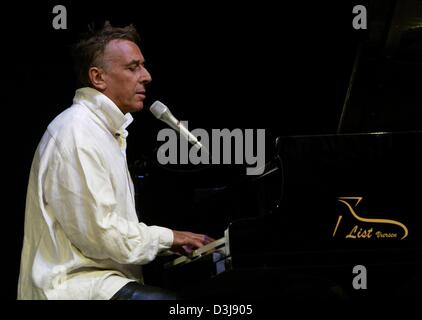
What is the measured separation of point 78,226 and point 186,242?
0.43 meters

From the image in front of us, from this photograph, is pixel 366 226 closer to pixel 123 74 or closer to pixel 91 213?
pixel 91 213

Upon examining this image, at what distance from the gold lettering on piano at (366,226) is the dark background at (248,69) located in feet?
4.03

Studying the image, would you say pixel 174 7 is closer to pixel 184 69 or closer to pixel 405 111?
pixel 184 69

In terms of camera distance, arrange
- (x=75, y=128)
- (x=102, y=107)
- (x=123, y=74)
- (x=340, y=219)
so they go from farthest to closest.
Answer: (x=123, y=74)
(x=102, y=107)
(x=75, y=128)
(x=340, y=219)

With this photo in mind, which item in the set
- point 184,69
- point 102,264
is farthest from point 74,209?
point 184,69

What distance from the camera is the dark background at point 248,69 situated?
3.24m

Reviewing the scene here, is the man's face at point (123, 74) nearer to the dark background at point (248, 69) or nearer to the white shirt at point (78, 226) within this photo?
the white shirt at point (78, 226)

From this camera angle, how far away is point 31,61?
3.18m

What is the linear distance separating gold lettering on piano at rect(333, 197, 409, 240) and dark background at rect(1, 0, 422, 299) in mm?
1228

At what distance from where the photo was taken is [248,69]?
3680 millimetres

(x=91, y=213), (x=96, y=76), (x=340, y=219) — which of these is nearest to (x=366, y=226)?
(x=340, y=219)

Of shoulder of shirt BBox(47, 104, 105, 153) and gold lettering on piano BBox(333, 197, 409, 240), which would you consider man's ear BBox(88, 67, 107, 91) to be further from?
gold lettering on piano BBox(333, 197, 409, 240)

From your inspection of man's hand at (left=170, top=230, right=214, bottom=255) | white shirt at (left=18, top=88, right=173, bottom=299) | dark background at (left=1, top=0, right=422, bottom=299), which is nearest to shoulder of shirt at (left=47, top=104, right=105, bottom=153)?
white shirt at (left=18, top=88, right=173, bottom=299)

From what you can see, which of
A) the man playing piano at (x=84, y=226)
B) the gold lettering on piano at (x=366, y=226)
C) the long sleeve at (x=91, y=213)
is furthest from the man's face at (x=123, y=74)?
the gold lettering on piano at (x=366, y=226)
